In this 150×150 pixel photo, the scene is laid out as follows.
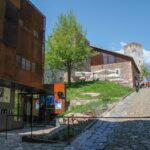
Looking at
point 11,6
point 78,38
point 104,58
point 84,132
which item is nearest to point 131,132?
point 84,132

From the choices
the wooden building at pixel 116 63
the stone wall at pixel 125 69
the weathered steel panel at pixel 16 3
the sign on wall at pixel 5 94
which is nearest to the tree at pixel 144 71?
the wooden building at pixel 116 63

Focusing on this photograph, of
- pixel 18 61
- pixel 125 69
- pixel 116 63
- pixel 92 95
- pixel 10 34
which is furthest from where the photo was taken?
pixel 116 63

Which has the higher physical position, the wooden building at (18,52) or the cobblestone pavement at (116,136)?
the wooden building at (18,52)

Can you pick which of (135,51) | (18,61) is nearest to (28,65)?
(18,61)

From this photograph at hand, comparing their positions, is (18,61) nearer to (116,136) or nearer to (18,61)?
(18,61)

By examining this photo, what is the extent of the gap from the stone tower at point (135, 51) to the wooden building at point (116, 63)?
3545cm

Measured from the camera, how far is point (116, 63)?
5275 cm

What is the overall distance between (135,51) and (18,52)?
70.1 metres

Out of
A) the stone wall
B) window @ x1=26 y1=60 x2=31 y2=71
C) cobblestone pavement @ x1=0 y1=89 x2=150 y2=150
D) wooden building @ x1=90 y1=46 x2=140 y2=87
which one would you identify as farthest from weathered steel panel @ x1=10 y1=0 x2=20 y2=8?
the stone wall

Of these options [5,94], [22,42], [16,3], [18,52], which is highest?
[16,3]

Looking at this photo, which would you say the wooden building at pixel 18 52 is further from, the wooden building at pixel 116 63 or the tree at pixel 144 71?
the tree at pixel 144 71

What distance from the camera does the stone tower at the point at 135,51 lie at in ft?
291

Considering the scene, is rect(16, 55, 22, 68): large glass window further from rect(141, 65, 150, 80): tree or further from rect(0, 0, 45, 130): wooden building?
rect(141, 65, 150, 80): tree

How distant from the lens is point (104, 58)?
54.1 m
